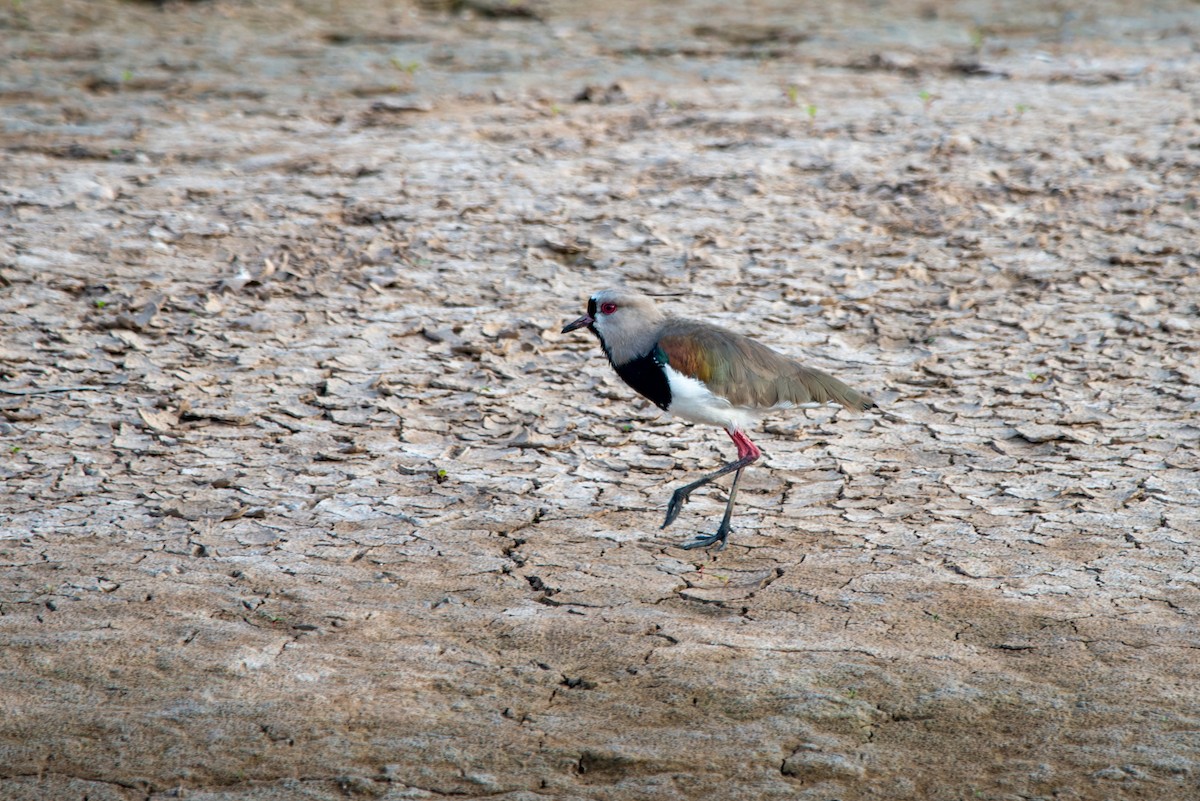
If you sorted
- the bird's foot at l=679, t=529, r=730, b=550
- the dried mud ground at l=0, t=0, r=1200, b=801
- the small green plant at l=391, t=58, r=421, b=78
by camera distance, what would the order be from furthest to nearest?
the small green plant at l=391, t=58, r=421, b=78 < the bird's foot at l=679, t=529, r=730, b=550 < the dried mud ground at l=0, t=0, r=1200, b=801

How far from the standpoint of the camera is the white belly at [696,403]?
489cm

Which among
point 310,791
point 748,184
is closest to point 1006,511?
point 310,791

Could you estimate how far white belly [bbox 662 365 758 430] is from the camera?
16.0ft

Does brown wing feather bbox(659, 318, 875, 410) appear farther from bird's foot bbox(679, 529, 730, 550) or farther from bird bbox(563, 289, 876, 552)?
bird's foot bbox(679, 529, 730, 550)

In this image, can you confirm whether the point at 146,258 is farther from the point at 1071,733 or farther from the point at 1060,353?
the point at 1071,733

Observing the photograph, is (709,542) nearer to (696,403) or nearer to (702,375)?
(696,403)

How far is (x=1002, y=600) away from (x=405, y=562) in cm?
207

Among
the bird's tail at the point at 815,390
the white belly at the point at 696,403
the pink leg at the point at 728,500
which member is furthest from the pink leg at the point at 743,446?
the bird's tail at the point at 815,390

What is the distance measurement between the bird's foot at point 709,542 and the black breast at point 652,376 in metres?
0.54

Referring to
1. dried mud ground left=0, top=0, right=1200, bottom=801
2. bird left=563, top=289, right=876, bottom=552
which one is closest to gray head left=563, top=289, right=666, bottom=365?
bird left=563, top=289, right=876, bottom=552

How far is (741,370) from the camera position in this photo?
496 cm

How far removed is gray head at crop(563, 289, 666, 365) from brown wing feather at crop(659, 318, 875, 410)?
7cm

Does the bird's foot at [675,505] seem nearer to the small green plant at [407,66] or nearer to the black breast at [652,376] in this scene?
the black breast at [652,376]

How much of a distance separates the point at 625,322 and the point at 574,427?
89 cm
